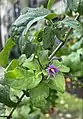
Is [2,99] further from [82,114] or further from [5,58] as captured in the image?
[82,114]

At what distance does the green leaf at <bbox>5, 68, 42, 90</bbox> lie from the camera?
81cm

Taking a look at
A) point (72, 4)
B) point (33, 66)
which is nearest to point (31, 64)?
point (33, 66)

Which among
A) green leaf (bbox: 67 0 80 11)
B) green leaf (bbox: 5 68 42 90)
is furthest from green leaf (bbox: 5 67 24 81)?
green leaf (bbox: 67 0 80 11)

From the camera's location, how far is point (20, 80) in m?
0.81

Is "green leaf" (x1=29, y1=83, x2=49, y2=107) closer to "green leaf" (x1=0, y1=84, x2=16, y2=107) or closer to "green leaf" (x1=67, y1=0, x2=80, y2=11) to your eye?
"green leaf" (x1=0, y1=84, x2=16, y2=107)

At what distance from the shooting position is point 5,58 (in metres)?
0.99

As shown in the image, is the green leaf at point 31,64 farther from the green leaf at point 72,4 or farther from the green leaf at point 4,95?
the green leaf at point 72,4

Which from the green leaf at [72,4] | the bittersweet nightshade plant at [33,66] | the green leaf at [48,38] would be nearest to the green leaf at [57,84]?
the bittersweet nightshade plant at [33,66]

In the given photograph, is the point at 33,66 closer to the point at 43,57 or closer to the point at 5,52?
the point at 43,57

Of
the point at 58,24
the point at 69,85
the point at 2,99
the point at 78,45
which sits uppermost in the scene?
the point at 58,24

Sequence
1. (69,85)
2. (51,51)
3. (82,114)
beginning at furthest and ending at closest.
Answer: (69,85) → (82,114) → (51,51)

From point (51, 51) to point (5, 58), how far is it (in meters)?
0.14

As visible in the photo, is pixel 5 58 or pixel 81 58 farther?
pixel 81 58

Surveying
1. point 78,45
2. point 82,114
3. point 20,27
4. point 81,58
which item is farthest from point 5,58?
point 82,114
